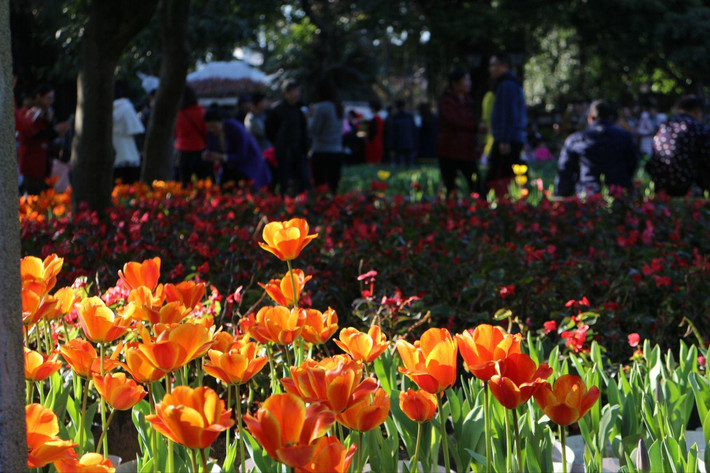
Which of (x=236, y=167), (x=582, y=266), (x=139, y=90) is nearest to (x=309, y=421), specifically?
(x=582, y=266)

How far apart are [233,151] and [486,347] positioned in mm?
8295

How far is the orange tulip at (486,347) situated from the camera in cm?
151

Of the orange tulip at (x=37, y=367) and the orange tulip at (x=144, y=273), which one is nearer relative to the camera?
the orange tulip at (x=37, y=367)

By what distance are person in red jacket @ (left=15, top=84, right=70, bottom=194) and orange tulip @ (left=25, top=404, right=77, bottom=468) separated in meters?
7.74

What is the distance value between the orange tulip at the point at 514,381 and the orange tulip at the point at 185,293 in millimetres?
781

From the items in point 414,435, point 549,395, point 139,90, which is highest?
point 139,90

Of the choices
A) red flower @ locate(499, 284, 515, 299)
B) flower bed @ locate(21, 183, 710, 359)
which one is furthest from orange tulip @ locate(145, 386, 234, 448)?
red flower @ locate(499, 284, 515, 299)

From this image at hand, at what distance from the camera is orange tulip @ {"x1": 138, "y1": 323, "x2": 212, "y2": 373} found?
147 centimetres

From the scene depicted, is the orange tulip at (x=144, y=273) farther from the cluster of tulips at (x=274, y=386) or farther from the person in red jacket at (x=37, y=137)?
the person in red jacket at (x=37, y=137)

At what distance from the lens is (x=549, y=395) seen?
1.49 meters

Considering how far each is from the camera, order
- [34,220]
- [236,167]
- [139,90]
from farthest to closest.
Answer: [139,90] < [236,167] < [34,220]

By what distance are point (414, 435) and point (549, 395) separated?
0.56 m

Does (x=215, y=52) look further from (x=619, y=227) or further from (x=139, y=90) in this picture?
(x=619, y=227)

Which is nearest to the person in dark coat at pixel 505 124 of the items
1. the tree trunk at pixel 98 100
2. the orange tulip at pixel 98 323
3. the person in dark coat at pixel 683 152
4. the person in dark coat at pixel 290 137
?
the person in dark coat at pixel 683 152
